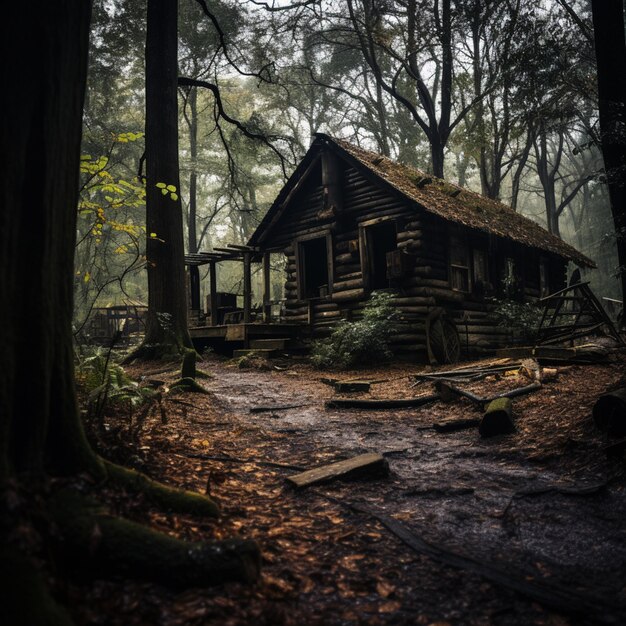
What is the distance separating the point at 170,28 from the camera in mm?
11555

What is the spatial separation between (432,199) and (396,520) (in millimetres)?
12060

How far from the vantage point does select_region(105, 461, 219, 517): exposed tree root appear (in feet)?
9.01

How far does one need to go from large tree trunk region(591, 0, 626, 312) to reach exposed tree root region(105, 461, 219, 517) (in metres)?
8.91

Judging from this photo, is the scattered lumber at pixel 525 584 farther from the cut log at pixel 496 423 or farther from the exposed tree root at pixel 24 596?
the cut log at pixel 496 423

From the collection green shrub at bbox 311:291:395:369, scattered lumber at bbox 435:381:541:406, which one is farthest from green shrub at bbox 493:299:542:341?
scattered lumber at bbox 435:381:541:406

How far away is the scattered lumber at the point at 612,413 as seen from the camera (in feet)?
13.9

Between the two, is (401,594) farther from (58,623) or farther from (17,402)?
(17,402)

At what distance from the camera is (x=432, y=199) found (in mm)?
13898

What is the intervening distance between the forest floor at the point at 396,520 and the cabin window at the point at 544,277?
1374 centimetres

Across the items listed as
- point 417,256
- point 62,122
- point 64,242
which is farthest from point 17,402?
point 417,256

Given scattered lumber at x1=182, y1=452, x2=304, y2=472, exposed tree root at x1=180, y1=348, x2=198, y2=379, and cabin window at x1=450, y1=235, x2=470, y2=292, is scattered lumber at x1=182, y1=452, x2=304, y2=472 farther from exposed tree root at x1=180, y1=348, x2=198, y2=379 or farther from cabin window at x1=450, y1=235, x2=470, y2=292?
cabin window at x1=450, y1=235, x2=470, y2=292

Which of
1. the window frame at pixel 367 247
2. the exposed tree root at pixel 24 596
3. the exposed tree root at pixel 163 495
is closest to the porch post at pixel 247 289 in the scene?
the window frame at pixel 367 247

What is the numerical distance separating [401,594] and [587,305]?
1036 centimetres

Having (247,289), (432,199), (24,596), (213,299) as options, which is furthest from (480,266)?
(24,596)
